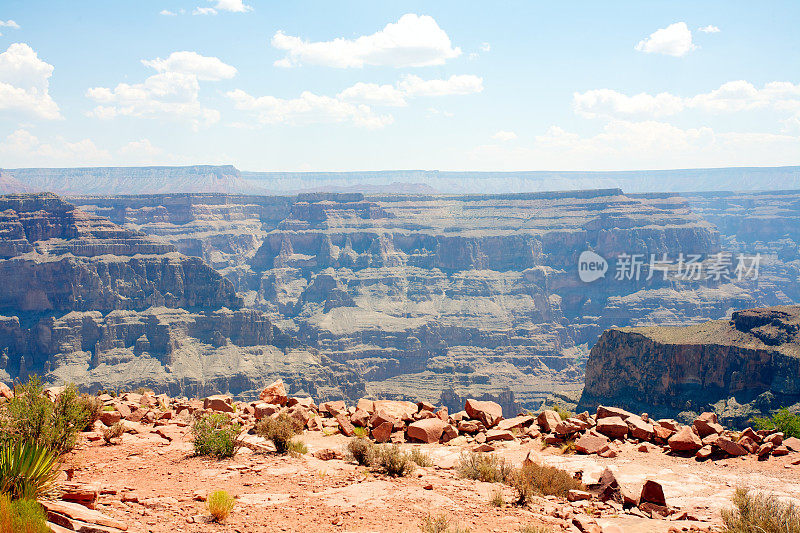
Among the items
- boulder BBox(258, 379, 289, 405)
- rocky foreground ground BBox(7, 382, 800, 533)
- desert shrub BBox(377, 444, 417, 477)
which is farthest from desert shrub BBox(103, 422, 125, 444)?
desert shrub BBox(377, 444, 417, 477)

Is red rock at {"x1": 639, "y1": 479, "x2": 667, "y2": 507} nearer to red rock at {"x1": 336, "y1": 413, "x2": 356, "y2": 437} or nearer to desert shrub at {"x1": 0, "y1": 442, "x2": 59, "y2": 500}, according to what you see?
red rock at {"x1": 336, "y1": 413, "x2": 356, "y2": 437}

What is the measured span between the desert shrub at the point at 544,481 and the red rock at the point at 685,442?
4.39 meters

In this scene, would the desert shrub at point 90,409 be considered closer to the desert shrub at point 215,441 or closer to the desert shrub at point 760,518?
the desert shrub at point 215,441

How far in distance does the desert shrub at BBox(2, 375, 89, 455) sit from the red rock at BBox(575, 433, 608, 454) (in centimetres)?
1171

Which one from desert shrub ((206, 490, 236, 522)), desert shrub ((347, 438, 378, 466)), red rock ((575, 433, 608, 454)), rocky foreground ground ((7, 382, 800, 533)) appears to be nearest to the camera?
desert shrub ((206, 490, 236, 522))

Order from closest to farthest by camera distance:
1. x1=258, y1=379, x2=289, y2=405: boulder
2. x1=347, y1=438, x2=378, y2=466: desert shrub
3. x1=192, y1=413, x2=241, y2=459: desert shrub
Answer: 1. x1=347, y1=438, x2=378, y2=466: desert shrub
2. x1=192, y1=413, x2=241, y2=459: desert shrub
3. x1=258, y1=379, x2=289, y2=405: boulder

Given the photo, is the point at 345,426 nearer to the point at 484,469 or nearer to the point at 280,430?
the point at 280,430

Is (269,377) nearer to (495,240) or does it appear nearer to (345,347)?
(345,347)

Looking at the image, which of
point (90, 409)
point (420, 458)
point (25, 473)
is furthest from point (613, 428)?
point (25, 473)

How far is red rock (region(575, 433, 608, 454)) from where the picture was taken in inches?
608

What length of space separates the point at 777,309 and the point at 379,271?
127098 millimetres

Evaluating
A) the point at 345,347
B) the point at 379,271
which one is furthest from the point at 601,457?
the point at 379,271

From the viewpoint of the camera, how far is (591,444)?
1561 centimetres

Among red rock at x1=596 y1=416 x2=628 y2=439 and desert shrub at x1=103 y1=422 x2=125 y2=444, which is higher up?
desert shrub at x1=103 y1=422 x2=125 y2=444
